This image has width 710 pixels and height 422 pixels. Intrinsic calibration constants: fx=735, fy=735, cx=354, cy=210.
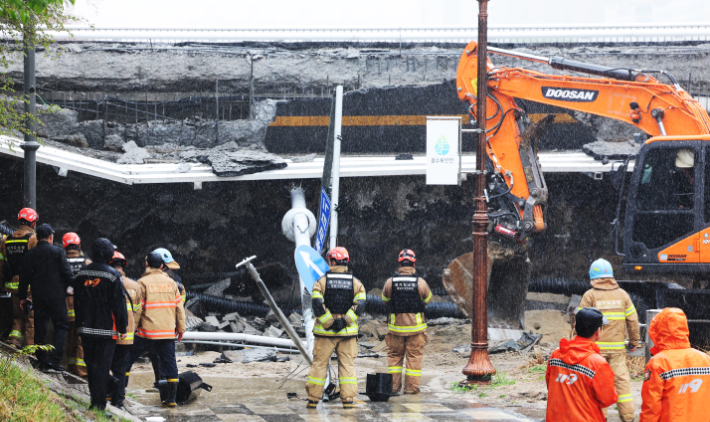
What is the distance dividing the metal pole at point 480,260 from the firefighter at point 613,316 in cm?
170

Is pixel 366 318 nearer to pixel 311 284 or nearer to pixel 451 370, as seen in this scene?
pixel 451 370

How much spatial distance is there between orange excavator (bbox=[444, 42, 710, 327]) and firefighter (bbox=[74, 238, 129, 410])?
6.31 metres

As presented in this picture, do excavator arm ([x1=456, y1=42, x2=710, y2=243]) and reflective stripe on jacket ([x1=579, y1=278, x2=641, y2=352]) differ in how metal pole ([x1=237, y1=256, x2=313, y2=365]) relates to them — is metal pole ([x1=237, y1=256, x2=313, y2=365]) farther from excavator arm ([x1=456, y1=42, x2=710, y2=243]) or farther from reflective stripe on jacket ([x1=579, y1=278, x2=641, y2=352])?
excavator arm ([x1=456, y1=42, x2=710, y2=243])

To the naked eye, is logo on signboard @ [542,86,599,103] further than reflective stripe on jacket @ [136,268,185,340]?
Yes

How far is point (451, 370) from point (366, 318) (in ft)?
11.6

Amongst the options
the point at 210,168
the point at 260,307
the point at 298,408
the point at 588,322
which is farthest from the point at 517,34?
the point at 588,322

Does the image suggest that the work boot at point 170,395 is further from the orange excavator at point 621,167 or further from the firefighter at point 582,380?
the orange excavator at point 621,167

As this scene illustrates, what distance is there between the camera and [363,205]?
15.2 metres

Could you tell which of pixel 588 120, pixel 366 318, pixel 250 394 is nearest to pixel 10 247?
pixel 250 394

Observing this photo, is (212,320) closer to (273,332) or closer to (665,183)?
(273,332)

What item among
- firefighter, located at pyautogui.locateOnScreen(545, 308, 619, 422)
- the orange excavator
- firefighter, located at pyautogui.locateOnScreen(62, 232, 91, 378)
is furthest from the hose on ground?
firefighter, located at pyautogui.locateOnScreen(545, 308, 619, 422)

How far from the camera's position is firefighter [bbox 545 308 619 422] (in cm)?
462

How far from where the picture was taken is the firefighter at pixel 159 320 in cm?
788

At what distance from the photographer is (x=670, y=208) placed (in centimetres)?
1029
